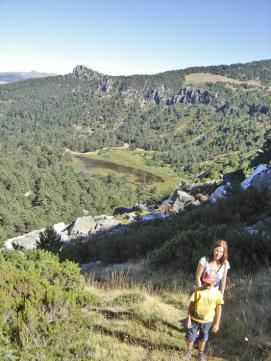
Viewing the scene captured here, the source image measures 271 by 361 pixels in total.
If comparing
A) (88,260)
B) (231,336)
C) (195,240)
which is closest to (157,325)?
(231,336)

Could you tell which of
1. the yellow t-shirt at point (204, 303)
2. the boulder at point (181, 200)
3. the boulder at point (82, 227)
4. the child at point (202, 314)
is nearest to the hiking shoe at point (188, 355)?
the child at point (202, 314)

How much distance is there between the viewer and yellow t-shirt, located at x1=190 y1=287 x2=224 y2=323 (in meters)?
5.61

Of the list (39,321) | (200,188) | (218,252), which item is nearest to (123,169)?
(200,188)

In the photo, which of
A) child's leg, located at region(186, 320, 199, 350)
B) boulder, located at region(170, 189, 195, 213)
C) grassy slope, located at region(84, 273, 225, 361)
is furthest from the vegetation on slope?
boulder, located at region(170, 189, 195, 213)

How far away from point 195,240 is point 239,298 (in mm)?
4736

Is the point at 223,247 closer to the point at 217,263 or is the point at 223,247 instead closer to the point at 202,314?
the point at 217,263

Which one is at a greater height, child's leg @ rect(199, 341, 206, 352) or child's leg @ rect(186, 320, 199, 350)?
child's leg @ rect(186, 320, 199, 350)

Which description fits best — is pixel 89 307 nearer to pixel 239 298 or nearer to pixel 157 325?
pixel 157 325

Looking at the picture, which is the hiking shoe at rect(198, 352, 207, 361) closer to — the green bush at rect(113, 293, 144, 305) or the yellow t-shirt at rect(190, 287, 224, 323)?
the yellow t-shirt at rect(190, 287, 224, 323)

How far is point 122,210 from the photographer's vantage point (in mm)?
58719

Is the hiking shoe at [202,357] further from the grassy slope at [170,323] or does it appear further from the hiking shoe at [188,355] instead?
the grassy slope at [170,323]

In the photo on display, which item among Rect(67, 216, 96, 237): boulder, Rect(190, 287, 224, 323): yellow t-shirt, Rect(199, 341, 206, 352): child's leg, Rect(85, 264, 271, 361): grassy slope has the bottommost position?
Rect(67, 216, 96, 237): boulder

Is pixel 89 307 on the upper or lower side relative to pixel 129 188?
upper

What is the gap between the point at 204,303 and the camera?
18.5 ft
